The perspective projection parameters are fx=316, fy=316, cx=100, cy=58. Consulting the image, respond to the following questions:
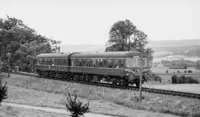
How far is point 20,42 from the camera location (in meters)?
74.2

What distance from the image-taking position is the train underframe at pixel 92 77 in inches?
1306

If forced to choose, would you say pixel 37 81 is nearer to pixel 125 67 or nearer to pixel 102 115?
pixel 125 67

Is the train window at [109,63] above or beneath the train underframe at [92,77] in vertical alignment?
above

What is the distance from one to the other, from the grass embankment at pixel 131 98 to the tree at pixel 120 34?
1711 cm

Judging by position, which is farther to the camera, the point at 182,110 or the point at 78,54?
the point at 78,54

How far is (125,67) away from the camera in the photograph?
3191 cm

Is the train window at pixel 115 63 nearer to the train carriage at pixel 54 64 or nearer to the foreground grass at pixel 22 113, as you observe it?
the train carriage at pixel 54 64

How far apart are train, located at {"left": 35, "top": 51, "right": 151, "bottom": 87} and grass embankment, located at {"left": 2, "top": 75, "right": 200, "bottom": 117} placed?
1736 millimetres

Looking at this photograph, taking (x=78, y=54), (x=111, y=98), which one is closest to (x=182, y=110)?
(x=111, y=98)

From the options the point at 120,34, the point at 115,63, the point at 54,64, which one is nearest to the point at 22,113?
the point at 115,63

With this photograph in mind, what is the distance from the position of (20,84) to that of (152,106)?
26.2 metres

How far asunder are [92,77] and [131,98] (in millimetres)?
10340

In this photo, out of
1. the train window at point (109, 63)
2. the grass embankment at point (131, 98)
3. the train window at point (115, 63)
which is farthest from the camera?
the train window at point (109, 63)

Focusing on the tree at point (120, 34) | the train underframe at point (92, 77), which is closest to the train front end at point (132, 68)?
the train underframe at point (92, 77)
